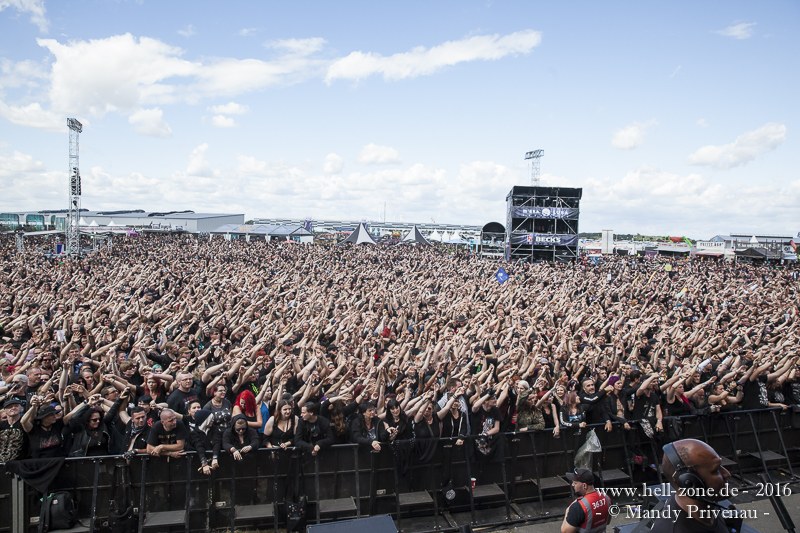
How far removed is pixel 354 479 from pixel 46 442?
10.5 ft

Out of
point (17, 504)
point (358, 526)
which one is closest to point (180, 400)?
point (17, 504)

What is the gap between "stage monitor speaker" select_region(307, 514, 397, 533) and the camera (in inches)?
109

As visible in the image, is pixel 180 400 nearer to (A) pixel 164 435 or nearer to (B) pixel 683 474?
(A) pixel 164 435

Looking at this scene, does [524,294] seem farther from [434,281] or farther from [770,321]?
[770,321]

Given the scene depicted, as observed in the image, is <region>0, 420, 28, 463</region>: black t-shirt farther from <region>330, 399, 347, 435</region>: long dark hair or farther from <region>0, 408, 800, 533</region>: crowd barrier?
<region>330, 399, 347, 435</region>: long dark hair

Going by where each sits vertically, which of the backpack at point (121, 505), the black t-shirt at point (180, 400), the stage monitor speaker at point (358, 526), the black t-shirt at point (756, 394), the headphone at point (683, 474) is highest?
the headphone at point (683, 474)

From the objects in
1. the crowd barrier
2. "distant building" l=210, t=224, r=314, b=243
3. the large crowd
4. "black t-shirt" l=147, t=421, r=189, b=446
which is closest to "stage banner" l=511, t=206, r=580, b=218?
the large crowd

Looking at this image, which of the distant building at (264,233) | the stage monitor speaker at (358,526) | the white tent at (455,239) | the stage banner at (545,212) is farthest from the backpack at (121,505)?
the distant building at (264,233)

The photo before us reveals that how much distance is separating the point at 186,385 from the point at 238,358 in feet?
4.50

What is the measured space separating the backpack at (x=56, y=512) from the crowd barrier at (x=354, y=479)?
0.13 m

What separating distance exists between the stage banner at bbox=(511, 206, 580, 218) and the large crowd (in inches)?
625

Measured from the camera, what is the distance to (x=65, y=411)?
18.4 ft

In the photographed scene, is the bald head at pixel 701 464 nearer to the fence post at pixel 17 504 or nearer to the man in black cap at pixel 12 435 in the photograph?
the fence post at pixel 17 504

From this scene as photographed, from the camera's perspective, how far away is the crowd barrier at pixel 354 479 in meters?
5.03
